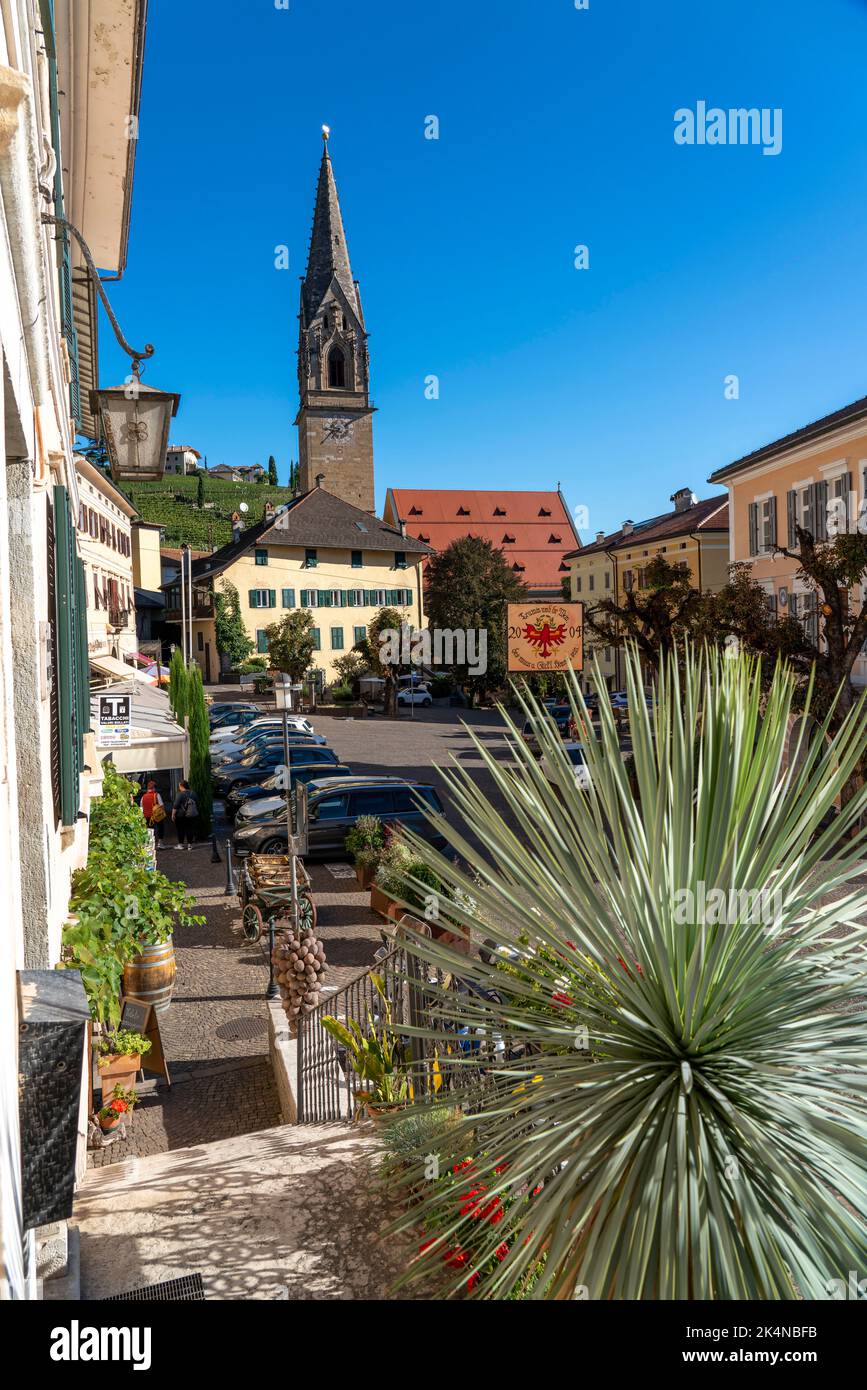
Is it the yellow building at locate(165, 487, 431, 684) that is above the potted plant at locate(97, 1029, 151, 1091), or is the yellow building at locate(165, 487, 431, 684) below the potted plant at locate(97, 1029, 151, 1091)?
above

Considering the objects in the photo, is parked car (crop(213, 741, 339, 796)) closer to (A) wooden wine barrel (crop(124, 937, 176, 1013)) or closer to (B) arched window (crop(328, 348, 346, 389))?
(A) wooden wine barrel (crop(124, 937, 176, 1013))

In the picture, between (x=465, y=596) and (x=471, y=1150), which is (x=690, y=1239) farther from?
(x=465, y=596)

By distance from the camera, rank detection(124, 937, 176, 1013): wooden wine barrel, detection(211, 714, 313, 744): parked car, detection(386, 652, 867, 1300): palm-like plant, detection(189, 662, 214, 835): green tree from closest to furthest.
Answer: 1. detection(386, 652, 867, 1300): palm-like plant
2. detection(124, 937, 176, 1013): wooden wine barrel
3. detection(189, 662, 214, 835): green tree
4. detection(211, 714, 313, 744): parked car

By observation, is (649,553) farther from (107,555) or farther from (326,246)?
(326,246)

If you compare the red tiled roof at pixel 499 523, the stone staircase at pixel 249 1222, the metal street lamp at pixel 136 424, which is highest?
the red tiled roof at pixel 499 523

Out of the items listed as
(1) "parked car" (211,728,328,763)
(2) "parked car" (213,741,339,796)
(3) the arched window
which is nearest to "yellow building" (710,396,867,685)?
(2) "parked car" (213,741,339,796)

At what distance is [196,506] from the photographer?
108 meters

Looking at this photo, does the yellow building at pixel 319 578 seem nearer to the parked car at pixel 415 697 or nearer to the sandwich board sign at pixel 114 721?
the parked car at pixel 415 697

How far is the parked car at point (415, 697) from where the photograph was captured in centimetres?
4975

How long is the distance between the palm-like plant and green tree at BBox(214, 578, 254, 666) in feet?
164

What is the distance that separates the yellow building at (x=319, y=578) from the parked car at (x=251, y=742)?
23.2 metres

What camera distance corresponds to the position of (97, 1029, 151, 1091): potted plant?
786 cm

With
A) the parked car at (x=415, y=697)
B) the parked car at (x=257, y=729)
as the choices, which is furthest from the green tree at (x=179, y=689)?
the parked car at (x=415, y=697)

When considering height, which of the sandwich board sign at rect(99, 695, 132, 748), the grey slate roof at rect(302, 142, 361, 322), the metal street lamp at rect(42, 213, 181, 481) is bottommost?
the sandwich board sign at rect(99, 695, 132, 748)
